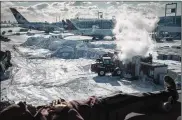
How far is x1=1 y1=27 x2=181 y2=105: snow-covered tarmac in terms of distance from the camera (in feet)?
49.4

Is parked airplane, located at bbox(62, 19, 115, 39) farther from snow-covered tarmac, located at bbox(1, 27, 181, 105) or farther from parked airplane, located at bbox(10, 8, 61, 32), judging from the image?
snow-covered tarmac, located at bbox(1, 27, 181, 105)

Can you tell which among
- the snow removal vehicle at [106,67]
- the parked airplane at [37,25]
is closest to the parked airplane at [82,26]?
the parked airplane at [37,25]

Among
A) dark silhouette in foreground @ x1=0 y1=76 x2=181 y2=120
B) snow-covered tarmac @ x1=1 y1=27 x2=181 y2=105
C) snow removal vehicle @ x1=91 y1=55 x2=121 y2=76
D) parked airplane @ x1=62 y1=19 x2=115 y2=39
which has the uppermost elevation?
parked airplane @ x1=62 y1=19 x2=115 y2=39

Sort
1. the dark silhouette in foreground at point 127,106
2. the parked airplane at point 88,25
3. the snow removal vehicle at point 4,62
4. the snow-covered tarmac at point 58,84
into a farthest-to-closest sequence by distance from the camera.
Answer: the parked airplane at point 88,25 → the snow removal vehicle at point 4,62 → the snow-covered tarmac at point 58,84 → the dark silhouette in foreground at point 127,106

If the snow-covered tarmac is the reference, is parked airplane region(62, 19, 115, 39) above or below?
above

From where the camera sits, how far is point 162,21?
222 feet

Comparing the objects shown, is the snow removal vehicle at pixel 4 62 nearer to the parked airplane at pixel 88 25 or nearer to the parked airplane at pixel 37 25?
the parked airplane at pixel 88 25

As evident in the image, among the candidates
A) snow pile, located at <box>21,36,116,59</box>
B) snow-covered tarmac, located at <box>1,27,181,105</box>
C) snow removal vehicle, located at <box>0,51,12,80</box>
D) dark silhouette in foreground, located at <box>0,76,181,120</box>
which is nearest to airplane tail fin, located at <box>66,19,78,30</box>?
snow pile, located at <box>21,36,116,59</box>

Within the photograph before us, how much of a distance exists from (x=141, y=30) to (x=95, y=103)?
3096cm

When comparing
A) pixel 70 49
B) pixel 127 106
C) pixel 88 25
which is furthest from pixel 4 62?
pixel 88 25

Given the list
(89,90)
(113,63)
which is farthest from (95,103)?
(113,63)

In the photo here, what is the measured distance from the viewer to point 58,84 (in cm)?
1753

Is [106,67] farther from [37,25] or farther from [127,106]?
[37,25]

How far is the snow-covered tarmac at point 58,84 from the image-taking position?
15.1m
